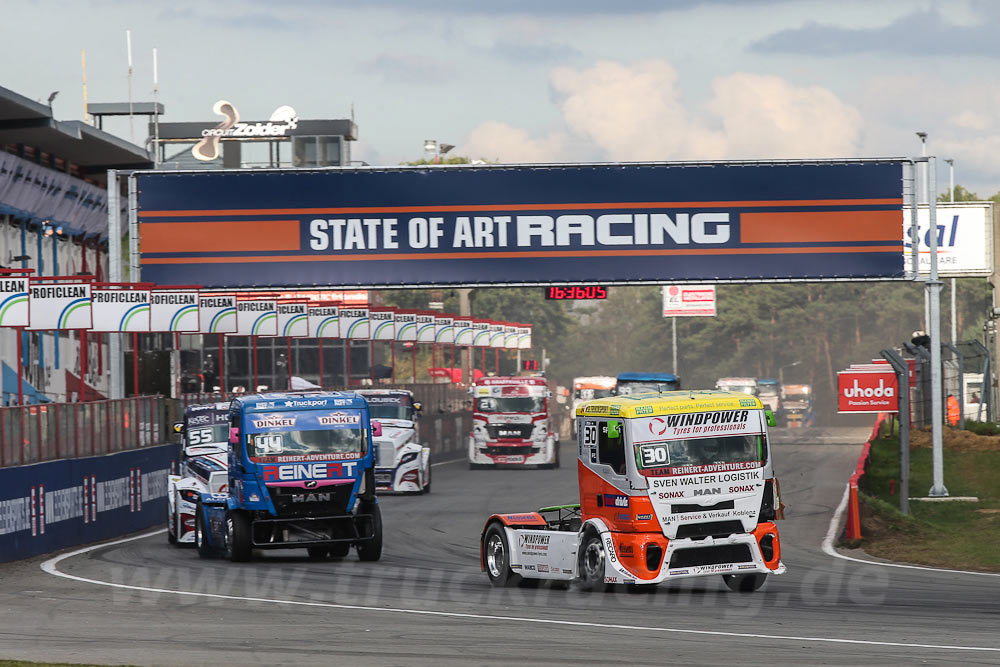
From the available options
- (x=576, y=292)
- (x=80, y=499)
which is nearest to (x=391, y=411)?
(x=576, y=292)

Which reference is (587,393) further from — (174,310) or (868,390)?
(868,390)

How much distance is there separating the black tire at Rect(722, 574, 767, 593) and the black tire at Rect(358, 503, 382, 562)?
6.16 m

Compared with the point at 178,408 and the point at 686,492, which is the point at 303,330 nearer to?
the point at 178,408

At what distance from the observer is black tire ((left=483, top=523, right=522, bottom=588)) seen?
18.9 meters

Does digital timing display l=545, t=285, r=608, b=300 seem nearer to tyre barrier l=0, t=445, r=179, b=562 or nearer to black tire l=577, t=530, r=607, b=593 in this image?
tyre barrier l=0, t=445, r=179, b=562

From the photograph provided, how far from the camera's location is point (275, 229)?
33406 mm

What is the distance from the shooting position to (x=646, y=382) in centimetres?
4922

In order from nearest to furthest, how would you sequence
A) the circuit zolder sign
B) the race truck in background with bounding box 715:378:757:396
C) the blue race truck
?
the blue race truck → the circuit zolder sign → the race truck in background with bounding box 715:378:757:396

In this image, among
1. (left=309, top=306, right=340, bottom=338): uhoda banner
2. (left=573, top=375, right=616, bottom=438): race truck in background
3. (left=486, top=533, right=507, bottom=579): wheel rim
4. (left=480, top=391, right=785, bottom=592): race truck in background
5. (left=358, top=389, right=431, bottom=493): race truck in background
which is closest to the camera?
(left=480, top=391, right=785, bottom=592): race truck in background

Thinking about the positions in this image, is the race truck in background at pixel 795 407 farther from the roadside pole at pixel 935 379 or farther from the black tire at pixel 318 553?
the black tire at pixel 318 553

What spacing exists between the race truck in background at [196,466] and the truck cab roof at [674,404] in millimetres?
8874

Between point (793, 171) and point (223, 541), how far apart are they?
52.8ft

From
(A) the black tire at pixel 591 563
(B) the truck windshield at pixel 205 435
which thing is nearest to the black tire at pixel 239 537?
(B) the truck windshield at pixel 205 435

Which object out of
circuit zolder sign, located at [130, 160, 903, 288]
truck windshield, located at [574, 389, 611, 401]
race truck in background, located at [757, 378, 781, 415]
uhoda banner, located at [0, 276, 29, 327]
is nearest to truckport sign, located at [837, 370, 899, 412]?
circuit zolder sign, located at [130, 160, 903, 288]
